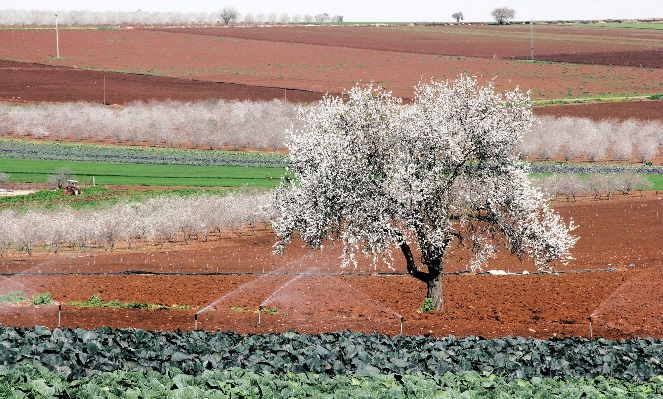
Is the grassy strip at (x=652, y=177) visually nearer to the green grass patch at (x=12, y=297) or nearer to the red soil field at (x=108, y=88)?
the red soil field at (x=108, y=88)

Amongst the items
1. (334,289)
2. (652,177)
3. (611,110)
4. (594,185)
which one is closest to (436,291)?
(334,289)

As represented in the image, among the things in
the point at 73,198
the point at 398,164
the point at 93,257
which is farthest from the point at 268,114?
the point at 398,164

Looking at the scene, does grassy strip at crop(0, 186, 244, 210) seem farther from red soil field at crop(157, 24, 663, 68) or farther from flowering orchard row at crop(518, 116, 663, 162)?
red soil field at crop(157, 24, 663, 68)

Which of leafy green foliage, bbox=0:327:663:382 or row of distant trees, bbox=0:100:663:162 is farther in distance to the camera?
row of distant trees, bbox=0:100:663:162

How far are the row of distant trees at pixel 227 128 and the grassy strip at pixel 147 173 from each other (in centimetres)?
1327

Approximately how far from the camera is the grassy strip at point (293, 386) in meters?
17.8

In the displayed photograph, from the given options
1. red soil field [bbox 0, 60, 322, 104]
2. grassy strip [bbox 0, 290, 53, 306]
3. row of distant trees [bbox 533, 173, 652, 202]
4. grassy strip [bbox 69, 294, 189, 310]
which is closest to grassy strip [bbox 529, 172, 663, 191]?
row of distant trees [bbox 533, 173, 652, 202]

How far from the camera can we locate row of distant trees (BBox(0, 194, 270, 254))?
6266 centimetres

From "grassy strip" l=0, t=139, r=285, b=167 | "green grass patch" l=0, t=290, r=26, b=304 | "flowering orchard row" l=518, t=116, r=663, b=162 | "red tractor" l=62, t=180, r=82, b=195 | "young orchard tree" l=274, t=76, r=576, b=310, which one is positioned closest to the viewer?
"young orchard tree" l=274, t=76, r=576, b=310

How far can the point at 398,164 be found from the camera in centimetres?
3491

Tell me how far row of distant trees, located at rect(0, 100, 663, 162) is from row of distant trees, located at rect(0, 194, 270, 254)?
32807mm

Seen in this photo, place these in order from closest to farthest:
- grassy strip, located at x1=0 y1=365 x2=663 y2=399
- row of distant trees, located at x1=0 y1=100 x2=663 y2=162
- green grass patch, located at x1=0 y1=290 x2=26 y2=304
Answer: grassy strip, located at x1=0 y1=365 x2=663 y2=399 < green grass patch, located at x1=0 y1=290 x2=26 y2=304 < row of distant trees, located at x1=0 y1=100 x2=663 y2=162

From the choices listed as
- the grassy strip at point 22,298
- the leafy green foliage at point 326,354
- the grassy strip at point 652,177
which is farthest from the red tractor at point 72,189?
the leafy green foliage at point 326,354

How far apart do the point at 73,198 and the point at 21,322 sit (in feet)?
153
